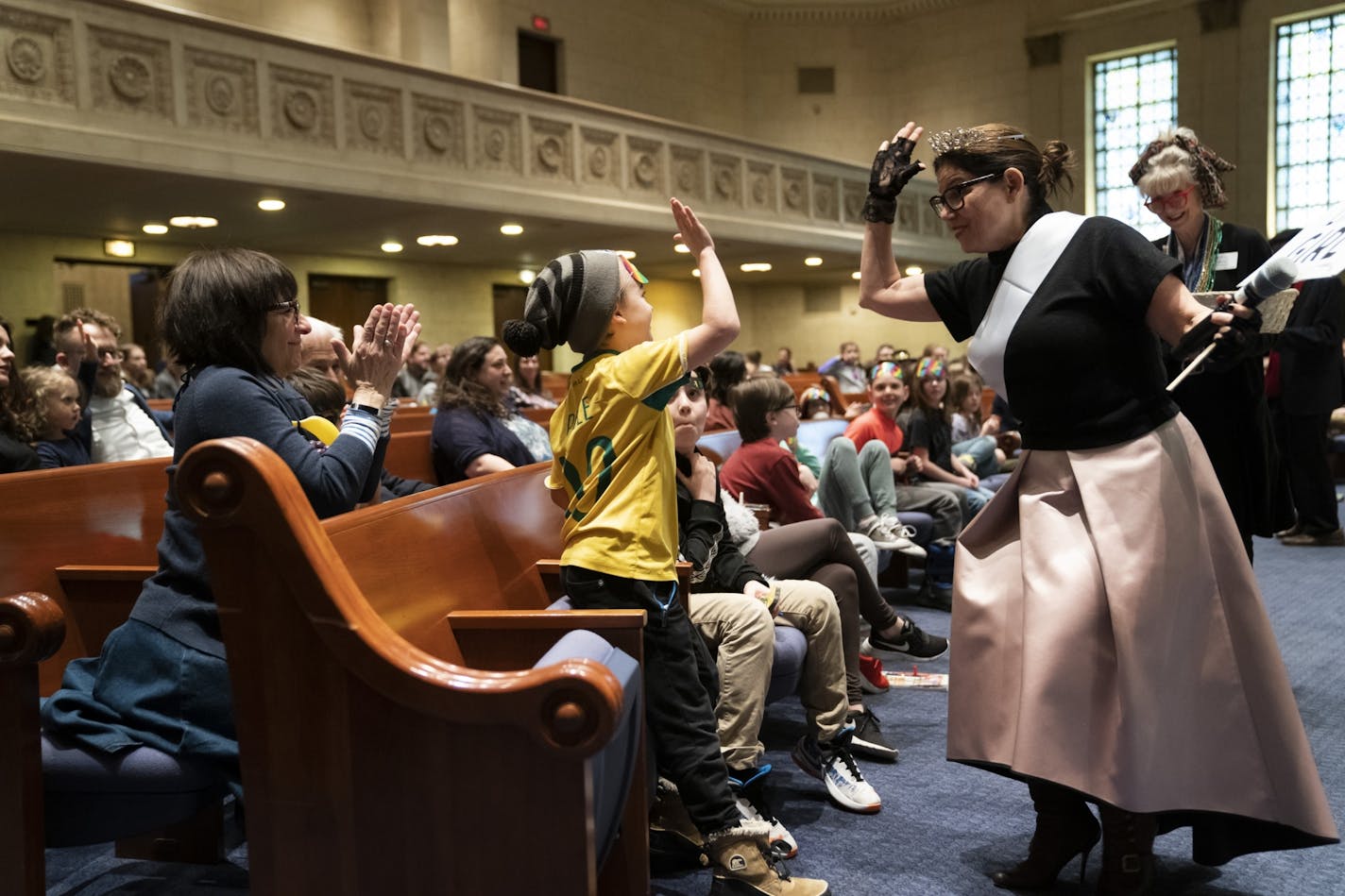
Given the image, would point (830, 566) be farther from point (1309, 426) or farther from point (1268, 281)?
point (1309, 426)

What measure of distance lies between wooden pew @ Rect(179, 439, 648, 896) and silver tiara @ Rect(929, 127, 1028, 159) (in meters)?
1.40

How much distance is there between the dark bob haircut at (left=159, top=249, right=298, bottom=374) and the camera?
1.97 metres

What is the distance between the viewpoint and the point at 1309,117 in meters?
A: 16.5

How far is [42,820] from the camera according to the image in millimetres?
1789

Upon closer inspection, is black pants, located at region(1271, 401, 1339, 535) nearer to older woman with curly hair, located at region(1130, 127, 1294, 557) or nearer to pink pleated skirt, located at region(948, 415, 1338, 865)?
older woman with curly hair, located at region(1130, 127, 1294, 557)

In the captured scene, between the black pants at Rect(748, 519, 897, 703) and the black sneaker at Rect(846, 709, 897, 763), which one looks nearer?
the black sneaker at Rect(846, 709, 897, 763)

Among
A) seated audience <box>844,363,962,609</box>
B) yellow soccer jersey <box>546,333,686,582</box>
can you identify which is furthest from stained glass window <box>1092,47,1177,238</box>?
yellow soccer jersey <box>546,333,686,582</box>

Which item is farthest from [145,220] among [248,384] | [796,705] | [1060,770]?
[1060,770]

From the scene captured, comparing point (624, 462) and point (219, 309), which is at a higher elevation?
point (219, 309)

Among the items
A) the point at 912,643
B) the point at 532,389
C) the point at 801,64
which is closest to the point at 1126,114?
the point at 801,64

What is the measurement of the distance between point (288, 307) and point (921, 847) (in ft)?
6.04

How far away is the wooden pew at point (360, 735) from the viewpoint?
136cm

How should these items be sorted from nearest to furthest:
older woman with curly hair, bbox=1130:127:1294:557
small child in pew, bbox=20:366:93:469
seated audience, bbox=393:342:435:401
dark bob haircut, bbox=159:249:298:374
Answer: dark bob haircut, bbox=159:249:298:374
older woman with curly hair, bbox=1130:127:1294:557
small child in pew, bbox=20:366:93:469
seated audience, bbox=393:342:435:401

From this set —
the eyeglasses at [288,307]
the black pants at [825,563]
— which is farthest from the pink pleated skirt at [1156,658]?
the eyeglasses at [288,307]
